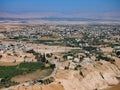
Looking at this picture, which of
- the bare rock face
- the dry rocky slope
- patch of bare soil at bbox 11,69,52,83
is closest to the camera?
the dry rocky slope

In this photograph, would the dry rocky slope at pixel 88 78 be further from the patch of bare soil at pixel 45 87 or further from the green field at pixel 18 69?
the green field at pixel 18 69

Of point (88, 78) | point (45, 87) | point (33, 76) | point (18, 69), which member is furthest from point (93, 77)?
point (18, 69)

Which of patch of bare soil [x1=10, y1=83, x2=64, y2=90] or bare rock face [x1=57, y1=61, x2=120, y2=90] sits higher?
patch of bare soil [x1=10, y1=83, x2=64, y2=90]

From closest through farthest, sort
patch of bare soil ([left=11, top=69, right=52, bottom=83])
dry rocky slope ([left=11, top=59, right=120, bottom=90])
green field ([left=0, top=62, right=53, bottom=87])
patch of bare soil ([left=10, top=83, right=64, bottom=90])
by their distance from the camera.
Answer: patch of bare soil ([left=10, top=83, right=64, bottom=90])
dry rocky slope ([left=11, top=59, right=120, bottom=90])
patch of bare soil ([left=11, top=69, right=52, bottom=83])
green field ([left=0, top=62, right=53, bottom=87])

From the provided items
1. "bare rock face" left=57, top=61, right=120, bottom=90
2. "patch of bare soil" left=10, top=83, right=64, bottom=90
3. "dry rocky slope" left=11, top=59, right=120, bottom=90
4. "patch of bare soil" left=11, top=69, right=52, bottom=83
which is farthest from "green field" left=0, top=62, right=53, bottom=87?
"bare rock face" left=57, top=61, right=120, bottom=90

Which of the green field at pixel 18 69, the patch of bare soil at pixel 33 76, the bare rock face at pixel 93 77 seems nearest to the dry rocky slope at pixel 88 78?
the bare rock face at pixel 93 77

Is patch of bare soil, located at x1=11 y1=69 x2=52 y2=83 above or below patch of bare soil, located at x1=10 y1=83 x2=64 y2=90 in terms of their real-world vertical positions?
below

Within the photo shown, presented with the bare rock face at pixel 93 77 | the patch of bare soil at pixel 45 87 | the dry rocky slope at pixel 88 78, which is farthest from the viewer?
the bare rock face at pixel 93 77

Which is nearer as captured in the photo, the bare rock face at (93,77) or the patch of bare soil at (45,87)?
the patch of bare soil at (45,87)

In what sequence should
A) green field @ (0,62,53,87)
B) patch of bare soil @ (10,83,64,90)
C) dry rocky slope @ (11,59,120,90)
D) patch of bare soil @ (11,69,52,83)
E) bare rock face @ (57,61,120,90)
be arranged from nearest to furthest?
patch of bare soil @ (10,83,64,90)
dry rocky slope @ (11,59,120,90)
bare rock face @ (57,61,120,90)
patch of bare soil @ (11,69,52,83)
green field @ (0,62,53,87)

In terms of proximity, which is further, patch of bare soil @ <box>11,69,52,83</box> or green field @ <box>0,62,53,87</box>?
green field @ <box>0,62,53,87</box>

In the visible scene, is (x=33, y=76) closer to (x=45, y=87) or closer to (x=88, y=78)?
(x=45, y=87)

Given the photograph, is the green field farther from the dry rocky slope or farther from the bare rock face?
the bare rock face
